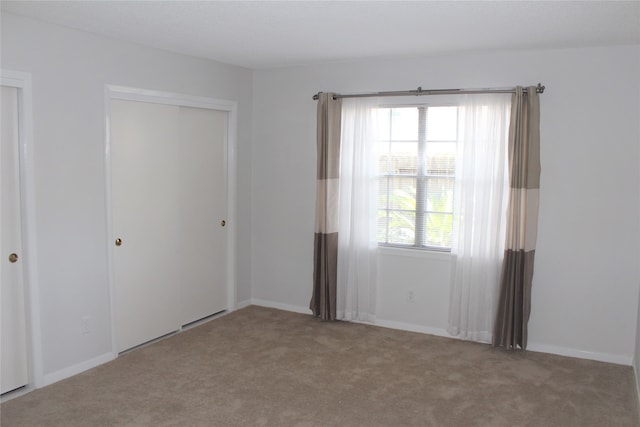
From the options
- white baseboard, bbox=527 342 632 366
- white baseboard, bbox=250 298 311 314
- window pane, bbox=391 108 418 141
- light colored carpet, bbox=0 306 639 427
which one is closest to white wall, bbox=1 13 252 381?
light colored carpet, bbox=0 306 639 427

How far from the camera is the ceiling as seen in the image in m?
3.04

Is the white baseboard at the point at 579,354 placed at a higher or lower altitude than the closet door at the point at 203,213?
lower

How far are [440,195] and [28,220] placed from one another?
126 inches

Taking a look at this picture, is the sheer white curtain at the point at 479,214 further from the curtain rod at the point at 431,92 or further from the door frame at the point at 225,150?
the door frame at the point at 225,150

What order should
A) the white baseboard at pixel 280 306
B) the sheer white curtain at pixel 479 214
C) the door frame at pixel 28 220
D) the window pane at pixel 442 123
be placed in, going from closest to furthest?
1. the door frame at pixel 28 220
2. the sheer white curtain at pixel 479 214
3. the window pane at pixel 442 123
4. the white baseboard at pixel 280 306

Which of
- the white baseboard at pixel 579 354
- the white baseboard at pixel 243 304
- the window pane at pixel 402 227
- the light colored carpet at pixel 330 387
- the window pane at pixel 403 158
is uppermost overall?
the window pane at pixel 403 158

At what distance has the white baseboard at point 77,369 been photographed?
3.74 metres

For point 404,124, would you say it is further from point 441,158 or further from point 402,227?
point 402,227

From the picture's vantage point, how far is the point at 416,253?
4895 millimetres

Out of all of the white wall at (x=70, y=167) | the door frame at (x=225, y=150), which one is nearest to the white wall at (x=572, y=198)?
the door frame at (x=225, y=150)

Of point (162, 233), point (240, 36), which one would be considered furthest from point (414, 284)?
point (240, 36)

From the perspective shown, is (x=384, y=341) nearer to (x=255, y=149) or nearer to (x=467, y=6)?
(x=255, y=149)

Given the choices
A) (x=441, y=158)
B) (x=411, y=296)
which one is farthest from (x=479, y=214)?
(x=411, y=296)

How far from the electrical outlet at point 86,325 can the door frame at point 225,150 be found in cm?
20
